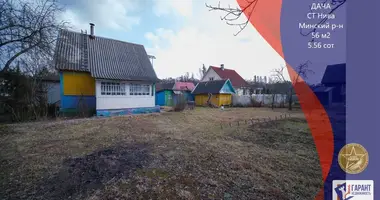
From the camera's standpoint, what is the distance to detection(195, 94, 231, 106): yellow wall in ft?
71.6

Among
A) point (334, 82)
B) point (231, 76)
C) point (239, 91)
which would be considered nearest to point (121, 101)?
point (239, 91)

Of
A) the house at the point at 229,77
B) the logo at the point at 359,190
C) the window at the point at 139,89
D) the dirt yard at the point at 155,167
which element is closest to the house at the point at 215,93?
the house at the point at 229,77

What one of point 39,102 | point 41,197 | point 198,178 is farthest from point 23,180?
point 39,102

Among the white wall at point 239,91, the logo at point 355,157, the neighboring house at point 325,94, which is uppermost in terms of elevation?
the white wall at point 239,91

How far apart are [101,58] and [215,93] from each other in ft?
47.6

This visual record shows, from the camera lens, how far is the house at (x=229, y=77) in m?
28.3

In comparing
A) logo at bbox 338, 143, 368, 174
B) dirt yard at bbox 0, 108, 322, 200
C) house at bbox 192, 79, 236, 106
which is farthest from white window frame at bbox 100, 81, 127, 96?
house at bbox 192, 79, 236, 106

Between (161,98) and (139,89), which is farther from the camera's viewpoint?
(161,98)

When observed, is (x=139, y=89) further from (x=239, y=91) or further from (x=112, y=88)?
(x=239, y=91)

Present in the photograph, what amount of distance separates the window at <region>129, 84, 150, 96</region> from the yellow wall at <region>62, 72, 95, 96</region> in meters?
2.81

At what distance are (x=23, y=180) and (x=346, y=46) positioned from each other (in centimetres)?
546

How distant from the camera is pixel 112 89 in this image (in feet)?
37.1

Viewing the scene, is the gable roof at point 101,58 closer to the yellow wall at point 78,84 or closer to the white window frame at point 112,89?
the yellow wall at point 78,84

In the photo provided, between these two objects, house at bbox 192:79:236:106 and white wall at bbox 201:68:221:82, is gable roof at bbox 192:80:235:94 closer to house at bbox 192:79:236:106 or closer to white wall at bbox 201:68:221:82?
house at bbox 192:79:236:106
